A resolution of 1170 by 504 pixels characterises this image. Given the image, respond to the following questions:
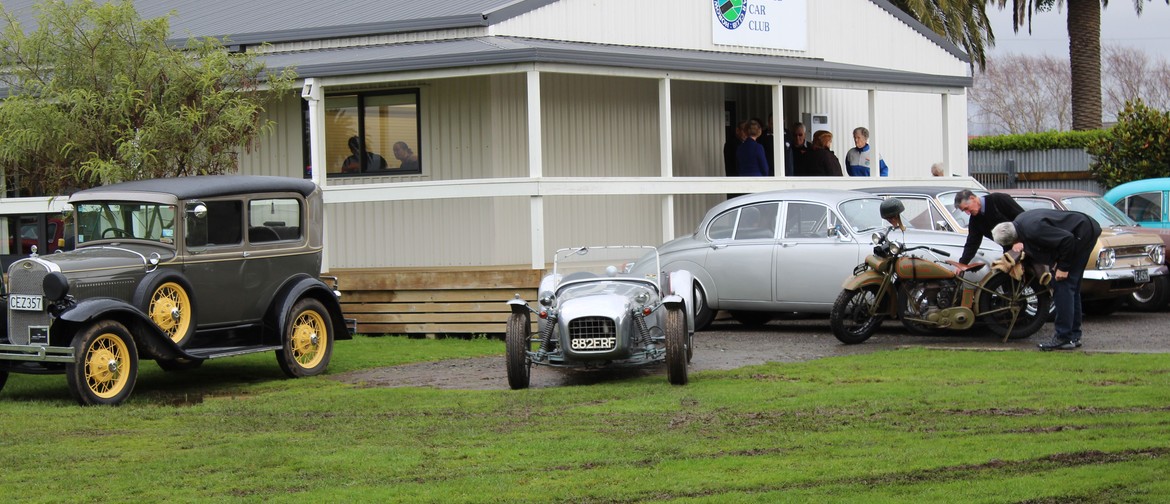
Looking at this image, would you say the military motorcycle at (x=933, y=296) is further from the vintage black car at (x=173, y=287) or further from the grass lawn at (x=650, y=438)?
the vintage black car at (x=173, y=287)

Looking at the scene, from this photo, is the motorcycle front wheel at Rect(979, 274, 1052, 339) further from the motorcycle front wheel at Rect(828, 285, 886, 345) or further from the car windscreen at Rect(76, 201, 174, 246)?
the car windscreen at Rect(76, 201, 174, 246)

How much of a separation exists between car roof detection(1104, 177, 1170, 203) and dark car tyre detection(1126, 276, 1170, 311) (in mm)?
1995

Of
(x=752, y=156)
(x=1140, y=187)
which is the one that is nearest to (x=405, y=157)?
(x=752, y=156)

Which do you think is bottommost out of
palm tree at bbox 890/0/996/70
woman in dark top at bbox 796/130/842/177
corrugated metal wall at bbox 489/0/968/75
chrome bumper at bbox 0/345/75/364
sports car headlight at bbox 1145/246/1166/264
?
chrome bumper at bbox 0/345/75/364

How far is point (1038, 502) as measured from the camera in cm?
666

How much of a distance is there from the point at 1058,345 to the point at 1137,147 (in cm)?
1655

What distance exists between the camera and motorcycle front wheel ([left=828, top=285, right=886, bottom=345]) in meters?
13.9

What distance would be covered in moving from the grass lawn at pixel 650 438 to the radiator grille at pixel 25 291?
0.59 meters

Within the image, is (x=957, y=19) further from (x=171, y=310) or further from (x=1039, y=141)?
(x=171, y=310)

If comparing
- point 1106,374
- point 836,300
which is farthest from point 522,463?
point 836,300

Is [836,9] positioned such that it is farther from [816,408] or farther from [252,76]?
[816,408]

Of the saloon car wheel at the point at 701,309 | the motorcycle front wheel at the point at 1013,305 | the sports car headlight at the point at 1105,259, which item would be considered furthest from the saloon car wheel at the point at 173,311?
the sports car headlight at the point at 1105,259

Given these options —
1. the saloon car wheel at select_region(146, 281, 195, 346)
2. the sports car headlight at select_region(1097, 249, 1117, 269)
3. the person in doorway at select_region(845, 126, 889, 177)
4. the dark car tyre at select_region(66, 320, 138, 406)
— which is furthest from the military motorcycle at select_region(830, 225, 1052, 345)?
the dark car tyre at select_region(66, 320, 138, 406)

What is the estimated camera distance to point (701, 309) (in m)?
15.9
